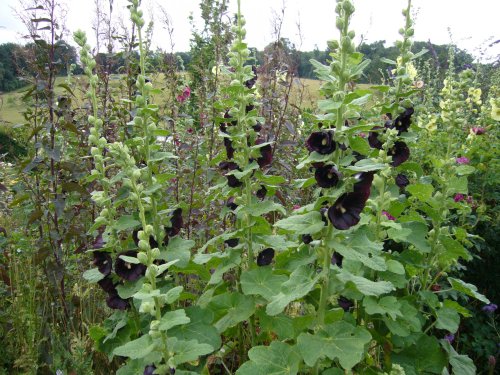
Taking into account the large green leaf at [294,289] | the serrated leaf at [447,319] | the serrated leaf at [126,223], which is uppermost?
the serrated leaf at [126,223]

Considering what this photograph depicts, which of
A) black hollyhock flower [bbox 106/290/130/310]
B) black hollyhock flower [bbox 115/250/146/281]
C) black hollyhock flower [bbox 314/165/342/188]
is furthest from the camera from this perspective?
black hollyhock flower [bbox 106/290/130/310]

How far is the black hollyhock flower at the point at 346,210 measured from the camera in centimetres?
159

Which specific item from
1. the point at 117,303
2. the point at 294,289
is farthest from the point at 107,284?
the point at 294,289

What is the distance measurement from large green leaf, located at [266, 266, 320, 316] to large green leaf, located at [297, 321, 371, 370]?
0.15 metres

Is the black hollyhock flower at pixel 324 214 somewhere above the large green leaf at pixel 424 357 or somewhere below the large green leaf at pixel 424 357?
above

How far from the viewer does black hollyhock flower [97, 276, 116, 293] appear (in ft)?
7.02

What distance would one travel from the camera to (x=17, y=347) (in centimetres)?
303

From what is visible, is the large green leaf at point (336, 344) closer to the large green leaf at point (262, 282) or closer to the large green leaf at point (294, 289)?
the large green leaf at point (294, 289)

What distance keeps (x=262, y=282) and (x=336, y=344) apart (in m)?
0.53

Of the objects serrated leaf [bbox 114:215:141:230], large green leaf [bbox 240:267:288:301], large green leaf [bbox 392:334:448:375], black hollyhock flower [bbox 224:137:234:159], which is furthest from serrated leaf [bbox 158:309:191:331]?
large green leaf [bbox 392:334:448:375]

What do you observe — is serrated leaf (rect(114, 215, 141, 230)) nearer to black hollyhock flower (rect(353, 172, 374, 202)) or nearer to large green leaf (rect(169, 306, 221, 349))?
large green leaf (rect(169, 306, 221, 349))

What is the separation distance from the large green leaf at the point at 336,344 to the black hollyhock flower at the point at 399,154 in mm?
916

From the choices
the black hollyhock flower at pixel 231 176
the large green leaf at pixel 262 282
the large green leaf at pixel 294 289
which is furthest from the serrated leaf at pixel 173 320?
the black hollyhock flower at pixel 231 176

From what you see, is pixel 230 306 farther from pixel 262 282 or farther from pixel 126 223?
pixel 126 223
